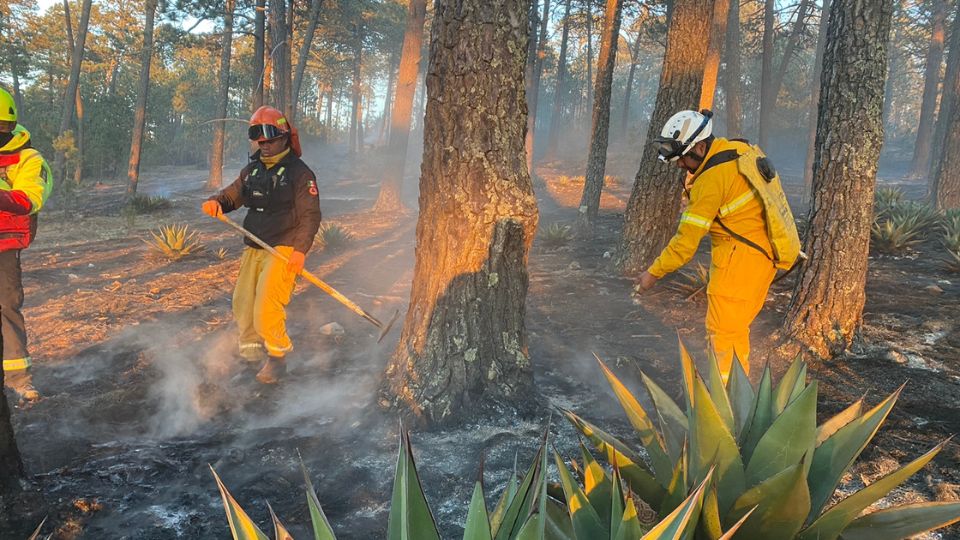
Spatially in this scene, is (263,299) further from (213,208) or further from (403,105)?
(403,105)

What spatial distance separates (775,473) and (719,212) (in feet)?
8.50

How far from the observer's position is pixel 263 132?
13.7 ft

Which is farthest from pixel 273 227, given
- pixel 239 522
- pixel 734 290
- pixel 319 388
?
pixel 239 522

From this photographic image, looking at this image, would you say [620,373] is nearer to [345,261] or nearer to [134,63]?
[345,261]

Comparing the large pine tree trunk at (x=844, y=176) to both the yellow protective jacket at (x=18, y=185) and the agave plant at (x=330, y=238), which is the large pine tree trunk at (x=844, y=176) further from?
the agave plant at (x=330, y=238)

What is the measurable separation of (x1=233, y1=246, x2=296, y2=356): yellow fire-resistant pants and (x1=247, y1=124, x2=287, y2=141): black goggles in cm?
83

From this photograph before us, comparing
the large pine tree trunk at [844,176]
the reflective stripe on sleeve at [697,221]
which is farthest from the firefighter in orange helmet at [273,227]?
the large pine tree trunk at [844,176]

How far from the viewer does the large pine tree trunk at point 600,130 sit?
10.2 meters

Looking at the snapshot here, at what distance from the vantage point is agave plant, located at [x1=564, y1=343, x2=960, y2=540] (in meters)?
1.18

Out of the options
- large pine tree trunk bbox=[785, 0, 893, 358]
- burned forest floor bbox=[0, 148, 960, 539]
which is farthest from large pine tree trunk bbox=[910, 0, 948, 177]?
large pine tree trunk bbox=[785, 0, 893, 358]

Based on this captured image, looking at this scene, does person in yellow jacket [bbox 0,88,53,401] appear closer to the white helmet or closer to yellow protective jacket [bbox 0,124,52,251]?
yellow protective jacket [bbox 0,124,52,251]

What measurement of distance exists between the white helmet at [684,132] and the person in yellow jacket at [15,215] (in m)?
4.03

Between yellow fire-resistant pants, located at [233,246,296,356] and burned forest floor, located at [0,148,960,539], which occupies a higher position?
yellow fire-resistant pants, located at [233,246,296,356]

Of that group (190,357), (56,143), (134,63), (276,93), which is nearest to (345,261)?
(190,357)
